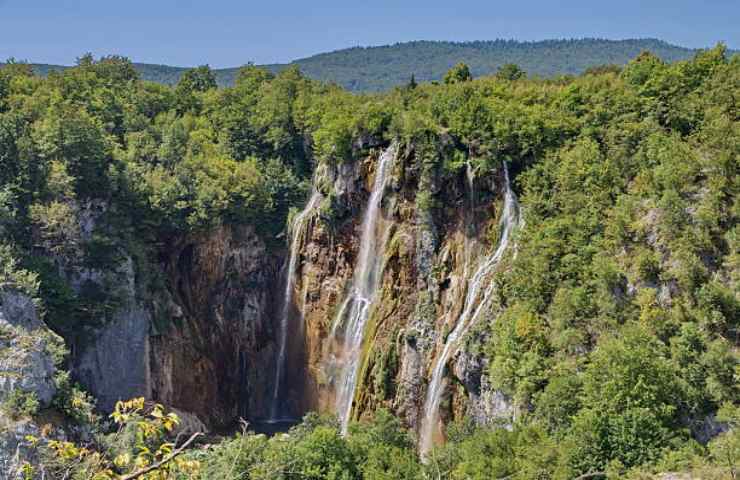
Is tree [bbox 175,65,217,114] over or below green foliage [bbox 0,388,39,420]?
over

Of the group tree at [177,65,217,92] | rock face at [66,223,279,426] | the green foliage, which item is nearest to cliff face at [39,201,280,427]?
rock face at [66,223,279,426]

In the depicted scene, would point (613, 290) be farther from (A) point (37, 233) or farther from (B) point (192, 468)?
(A) point (37, 233)

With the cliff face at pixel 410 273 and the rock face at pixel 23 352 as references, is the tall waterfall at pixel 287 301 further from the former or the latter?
the rock face at pixel 23 352

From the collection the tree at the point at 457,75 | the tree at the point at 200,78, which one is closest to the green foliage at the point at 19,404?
the tree at the point at 457,75

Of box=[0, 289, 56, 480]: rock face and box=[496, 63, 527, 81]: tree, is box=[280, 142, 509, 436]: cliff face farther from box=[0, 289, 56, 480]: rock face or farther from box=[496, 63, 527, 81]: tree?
box=[0, 289, 56, 480]: rock face

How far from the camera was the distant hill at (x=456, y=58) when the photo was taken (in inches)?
5064

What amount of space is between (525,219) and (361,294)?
7.94 metres

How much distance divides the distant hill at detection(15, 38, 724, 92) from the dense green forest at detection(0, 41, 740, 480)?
78.1m

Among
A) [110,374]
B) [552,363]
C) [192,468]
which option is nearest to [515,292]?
[552,363]

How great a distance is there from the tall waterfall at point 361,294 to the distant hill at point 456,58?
85.4 m

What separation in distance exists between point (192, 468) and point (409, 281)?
80.7 ft

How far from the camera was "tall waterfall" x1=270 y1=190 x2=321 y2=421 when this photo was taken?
3872cm

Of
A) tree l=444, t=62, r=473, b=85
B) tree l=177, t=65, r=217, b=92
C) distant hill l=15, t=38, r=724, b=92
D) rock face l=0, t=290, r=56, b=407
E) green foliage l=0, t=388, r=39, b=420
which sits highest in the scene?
distant hill l=15, t=38, r=724, b=92

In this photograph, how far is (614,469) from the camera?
1961 centimetres
